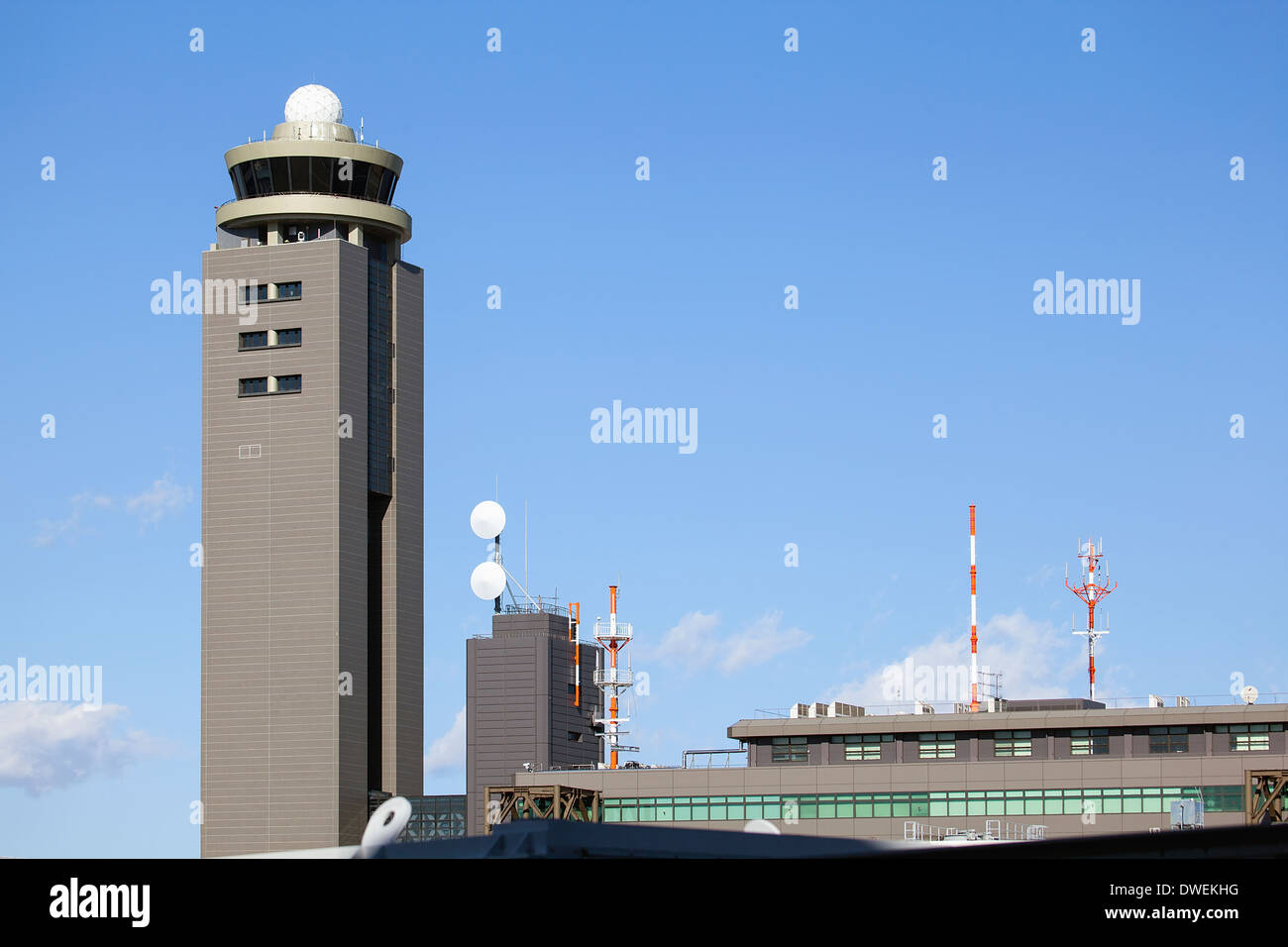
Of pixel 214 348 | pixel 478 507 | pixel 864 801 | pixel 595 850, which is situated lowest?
pixel 864 801

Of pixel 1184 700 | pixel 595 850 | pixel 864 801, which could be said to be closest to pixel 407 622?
pixel 864 801

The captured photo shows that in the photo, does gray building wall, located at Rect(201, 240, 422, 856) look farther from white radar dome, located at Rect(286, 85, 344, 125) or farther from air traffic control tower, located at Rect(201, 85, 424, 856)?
white radar dome, located at Rect(286, 85, 344, 125)

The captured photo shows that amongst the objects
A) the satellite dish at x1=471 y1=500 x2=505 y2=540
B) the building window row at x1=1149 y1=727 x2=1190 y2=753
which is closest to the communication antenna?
the satellite dish at x1=471 y1=500 x2=505 y2=540

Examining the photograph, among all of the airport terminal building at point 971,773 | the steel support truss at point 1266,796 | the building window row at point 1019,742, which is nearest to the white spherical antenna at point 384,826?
the steel support truss at point 1266,796

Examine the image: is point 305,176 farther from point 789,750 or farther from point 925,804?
point 925,804
